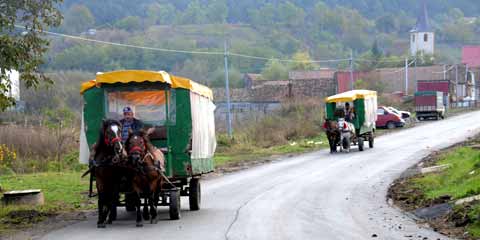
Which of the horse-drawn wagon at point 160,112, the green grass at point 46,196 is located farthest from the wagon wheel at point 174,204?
the green grass at point 46,196

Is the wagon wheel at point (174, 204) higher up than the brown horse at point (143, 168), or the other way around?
the brown horse at point (143, 168)

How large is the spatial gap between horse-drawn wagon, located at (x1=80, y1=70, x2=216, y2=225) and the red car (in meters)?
43.6

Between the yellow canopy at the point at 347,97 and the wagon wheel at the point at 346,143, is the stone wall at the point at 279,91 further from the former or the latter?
the wagon wheel at the point at 346,143

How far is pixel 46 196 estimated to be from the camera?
73.3 feet

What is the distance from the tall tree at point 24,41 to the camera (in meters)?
17.3

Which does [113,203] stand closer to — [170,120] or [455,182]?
[170,120]

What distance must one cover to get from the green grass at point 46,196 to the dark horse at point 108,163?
197 cm

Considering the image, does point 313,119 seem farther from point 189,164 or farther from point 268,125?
point 189,164

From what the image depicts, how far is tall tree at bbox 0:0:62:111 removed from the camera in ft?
56.9

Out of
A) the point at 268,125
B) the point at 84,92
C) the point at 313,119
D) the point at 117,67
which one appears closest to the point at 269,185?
the point at 84,92

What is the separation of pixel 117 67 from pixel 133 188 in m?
64.5

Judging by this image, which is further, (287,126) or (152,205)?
(287,126)

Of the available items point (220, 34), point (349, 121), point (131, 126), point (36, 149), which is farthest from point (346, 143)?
point (220, 34)

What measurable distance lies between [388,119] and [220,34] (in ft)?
256
